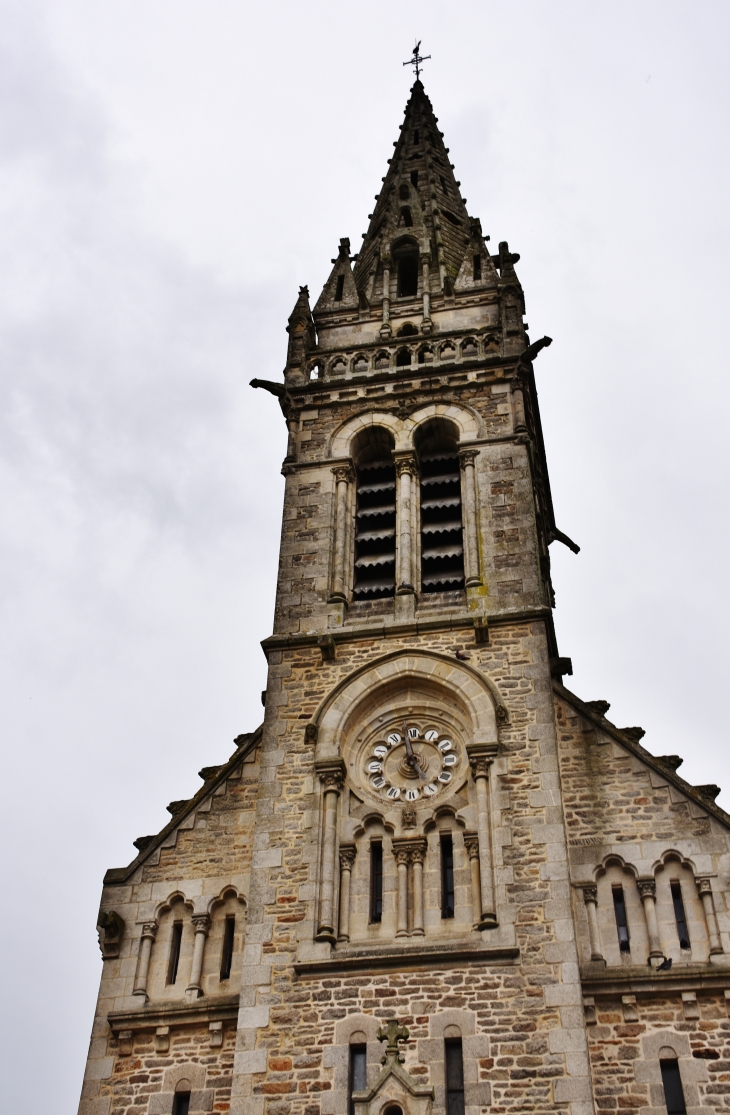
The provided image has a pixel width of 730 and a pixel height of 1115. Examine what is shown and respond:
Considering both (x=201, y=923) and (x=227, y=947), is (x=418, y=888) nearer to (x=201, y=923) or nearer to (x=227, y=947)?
(x=227, y=947)

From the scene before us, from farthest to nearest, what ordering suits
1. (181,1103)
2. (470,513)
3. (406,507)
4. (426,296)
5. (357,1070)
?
(426,296)
(406,507)
(470,513)
(181,1103)
(357,1070)

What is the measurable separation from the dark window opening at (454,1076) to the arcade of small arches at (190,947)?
123 inches

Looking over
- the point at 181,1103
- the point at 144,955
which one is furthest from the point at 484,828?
the point at 181,1103

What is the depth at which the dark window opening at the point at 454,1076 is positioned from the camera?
14609 millimetres

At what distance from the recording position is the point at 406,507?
21.5m

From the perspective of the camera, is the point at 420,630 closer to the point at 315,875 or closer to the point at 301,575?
the point at 301,575

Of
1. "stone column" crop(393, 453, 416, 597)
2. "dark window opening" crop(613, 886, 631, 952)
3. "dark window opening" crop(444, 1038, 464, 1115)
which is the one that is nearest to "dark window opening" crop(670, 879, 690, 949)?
"dark window opening" crop(613, 886, 631, 952)

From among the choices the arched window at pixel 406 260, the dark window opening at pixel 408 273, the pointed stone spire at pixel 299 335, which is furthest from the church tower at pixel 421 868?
the arched window at pixel 406 260

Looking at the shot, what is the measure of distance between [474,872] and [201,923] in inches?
140

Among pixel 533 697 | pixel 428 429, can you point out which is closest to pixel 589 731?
pixel 533 697

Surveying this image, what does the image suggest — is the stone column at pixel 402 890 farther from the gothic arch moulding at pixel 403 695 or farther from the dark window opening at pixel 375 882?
the gothic arch moulding at pixel 403 695

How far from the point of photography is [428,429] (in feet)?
74.6

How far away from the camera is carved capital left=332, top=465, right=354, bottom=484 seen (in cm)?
2208

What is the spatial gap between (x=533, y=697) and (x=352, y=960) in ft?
14.3
